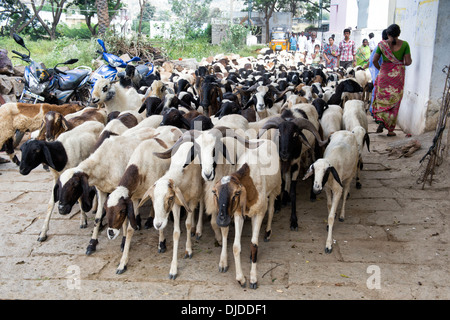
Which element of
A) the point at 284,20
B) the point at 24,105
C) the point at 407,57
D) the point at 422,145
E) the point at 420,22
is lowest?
the point at 422,145

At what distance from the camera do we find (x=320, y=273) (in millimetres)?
4219

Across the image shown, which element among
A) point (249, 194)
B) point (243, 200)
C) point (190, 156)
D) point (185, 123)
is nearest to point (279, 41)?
point (185, 123)

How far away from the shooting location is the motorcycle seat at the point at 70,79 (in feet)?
32.0

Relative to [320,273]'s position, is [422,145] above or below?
above

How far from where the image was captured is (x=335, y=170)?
4719 mm

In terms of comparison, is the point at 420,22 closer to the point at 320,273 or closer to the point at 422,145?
the point at 422,145

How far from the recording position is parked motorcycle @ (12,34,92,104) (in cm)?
931

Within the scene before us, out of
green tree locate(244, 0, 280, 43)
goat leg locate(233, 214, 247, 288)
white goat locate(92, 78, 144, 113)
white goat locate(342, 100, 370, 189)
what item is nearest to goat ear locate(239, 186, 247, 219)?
goat leg locate(233, 214, 247, 288)

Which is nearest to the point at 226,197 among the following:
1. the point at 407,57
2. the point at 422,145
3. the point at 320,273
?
the point at 320,273

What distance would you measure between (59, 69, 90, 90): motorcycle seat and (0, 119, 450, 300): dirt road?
413cm

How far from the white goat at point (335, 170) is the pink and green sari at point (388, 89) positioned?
3.57m

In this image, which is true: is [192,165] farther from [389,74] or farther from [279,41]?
[279,41]

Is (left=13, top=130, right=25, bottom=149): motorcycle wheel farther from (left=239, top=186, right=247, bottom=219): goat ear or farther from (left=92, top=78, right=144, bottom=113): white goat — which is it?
(left=239, top=186, right=247, bottom=219): goat ear

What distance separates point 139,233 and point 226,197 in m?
1.98
